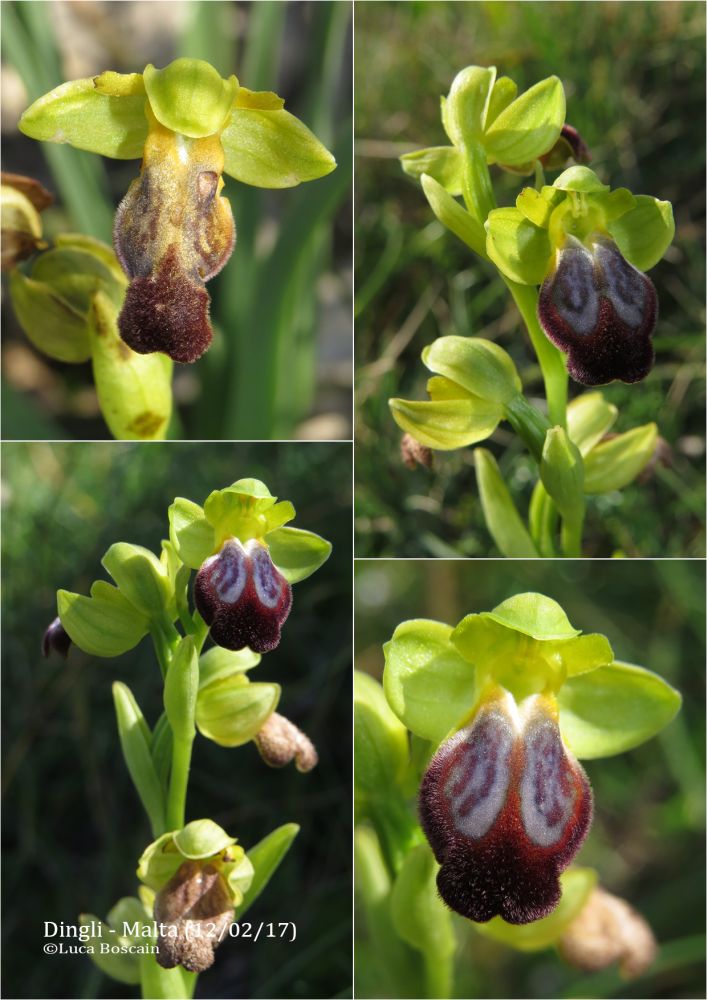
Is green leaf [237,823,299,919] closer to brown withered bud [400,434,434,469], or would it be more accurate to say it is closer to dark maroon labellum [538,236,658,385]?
brown withered bud [400,434,434,469]

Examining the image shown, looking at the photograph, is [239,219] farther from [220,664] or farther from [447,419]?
[220,664]

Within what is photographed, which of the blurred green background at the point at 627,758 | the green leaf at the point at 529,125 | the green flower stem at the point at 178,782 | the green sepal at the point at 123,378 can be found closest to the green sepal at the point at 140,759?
the green flower stem at the point at 178,782

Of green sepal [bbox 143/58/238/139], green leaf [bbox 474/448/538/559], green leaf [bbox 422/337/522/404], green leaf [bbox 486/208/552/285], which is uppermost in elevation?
green sepal [bbox 143/58/238/139]

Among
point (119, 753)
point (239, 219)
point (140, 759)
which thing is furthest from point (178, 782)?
point (239, 219)

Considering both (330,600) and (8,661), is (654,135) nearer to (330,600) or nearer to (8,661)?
(330,600)

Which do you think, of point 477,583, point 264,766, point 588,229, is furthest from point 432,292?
point 264,766

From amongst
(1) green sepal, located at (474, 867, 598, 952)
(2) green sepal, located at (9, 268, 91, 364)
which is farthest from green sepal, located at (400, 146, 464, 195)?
(1) green sepal, located at (474, 867, 598, 952)
